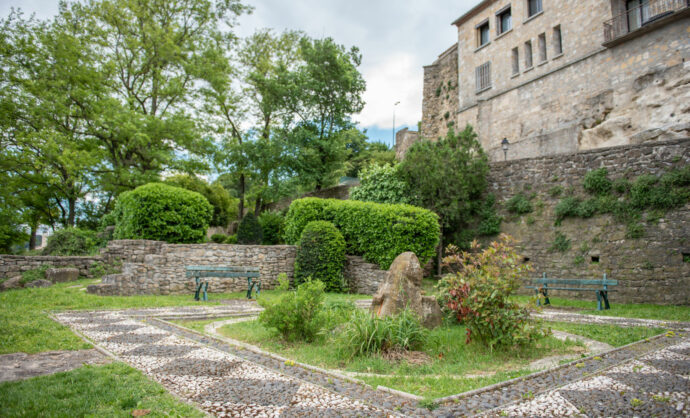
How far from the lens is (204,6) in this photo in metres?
21.8

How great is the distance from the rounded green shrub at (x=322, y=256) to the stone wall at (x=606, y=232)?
6524 mm

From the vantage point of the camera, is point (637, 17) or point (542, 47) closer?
point (637, 17)

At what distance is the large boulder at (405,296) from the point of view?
→ 6.01 metres

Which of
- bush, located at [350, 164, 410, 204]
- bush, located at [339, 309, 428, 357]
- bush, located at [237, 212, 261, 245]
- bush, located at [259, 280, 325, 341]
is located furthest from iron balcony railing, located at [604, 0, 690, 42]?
bush, located at [237, 212, 261, 245]

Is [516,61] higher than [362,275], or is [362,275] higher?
[516,61]

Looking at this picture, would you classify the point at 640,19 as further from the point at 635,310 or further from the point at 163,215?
the point at 163,215

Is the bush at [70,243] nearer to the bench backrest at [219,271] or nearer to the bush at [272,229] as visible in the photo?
the bush at [272,229]

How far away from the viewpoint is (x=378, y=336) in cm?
486

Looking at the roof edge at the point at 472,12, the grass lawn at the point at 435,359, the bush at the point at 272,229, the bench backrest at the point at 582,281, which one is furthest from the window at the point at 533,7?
the grass lawn at the point at 435,359

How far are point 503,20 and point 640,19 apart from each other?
23.6 feet

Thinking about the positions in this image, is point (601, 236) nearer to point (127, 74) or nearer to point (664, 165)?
point (664, 165)

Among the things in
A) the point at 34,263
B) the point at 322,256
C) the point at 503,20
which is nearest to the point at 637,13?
the point at 503,20

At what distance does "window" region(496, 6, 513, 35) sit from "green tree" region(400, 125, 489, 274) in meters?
8.99

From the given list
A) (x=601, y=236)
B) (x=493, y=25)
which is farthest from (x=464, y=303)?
(x=493, y=25)
